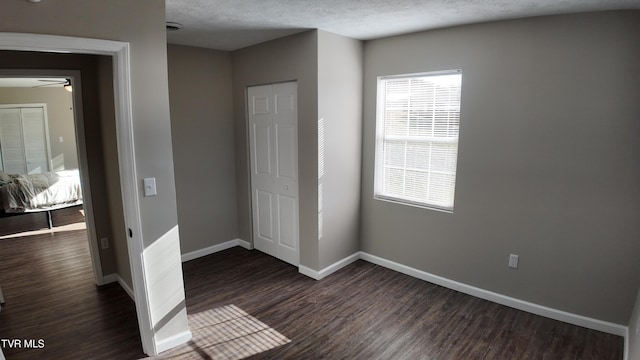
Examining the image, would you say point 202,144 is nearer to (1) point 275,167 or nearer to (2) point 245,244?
(1) point 275,167

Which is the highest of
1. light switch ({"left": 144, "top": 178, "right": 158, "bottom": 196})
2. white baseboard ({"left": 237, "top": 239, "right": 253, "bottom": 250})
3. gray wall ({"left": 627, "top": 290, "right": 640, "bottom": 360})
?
light switch ({"left": 144, "top": 178, "right": 158, "bottom": 196})

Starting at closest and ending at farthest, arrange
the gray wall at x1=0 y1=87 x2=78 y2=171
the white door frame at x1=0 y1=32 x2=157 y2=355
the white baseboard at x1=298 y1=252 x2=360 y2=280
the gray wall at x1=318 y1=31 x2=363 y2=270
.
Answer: the white door frame at x1=0 y1=32 x2=157 y2=355 < the gray wall at x1=318 y1=31 x2=363 y2=270 < the white baseboard at x1=298 y1=252 x2=360 y2=280 < the gray wall at x1=0 y1=87 x2=78 y2=171

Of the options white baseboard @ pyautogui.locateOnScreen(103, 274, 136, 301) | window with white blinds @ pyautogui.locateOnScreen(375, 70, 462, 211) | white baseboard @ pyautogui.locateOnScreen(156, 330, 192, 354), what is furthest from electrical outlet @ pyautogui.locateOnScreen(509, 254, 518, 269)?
white baseboard @ pyautogui.locateOnScreen(103, 274, 136, 301)

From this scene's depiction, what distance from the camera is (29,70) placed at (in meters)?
3.02

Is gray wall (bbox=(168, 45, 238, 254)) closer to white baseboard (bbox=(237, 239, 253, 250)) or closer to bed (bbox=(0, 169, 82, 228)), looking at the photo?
white baseboard (bbox=(237, 239, 253, 250))

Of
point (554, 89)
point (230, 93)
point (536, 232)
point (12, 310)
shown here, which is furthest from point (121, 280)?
point (554, 89)

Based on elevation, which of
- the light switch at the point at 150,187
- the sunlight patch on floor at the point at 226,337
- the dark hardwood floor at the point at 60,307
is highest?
the light switch at the point at 150,187

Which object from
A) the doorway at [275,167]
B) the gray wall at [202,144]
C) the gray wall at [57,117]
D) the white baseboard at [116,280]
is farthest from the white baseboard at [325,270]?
the gray wall at [57,117]

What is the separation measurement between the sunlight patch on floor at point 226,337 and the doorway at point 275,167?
3.64ft

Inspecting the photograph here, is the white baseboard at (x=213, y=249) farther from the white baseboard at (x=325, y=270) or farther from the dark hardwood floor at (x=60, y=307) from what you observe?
the white baseboard at (x=325, y=270)

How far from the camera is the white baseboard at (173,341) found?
252 cm

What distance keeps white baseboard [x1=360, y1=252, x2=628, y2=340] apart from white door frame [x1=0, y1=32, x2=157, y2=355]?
250 cm

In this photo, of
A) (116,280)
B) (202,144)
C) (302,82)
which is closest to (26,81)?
(202,144)

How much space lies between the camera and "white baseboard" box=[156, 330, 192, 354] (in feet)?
8.26
